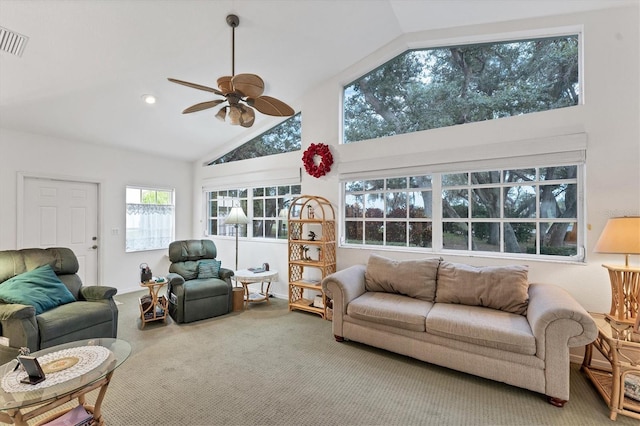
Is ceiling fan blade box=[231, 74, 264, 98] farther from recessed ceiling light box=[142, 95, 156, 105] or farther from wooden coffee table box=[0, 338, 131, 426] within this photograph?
recessed ceiling light box=[142, 95, 156, 105]

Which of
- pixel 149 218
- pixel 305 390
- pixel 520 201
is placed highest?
pixel 520 201

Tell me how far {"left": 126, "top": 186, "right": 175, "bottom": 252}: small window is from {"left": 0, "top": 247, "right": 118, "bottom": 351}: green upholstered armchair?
6.43 ft

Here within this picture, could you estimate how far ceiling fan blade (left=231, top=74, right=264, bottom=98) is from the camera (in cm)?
218

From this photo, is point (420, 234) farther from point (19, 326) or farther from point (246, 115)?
point (19, 326)

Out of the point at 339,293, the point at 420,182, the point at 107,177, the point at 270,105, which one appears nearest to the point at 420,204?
the point at 420,182

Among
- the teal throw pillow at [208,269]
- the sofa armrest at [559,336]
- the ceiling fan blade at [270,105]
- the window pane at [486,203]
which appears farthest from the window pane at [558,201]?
the teal throw pillow at [208,269]

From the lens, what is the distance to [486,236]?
3.19 meters

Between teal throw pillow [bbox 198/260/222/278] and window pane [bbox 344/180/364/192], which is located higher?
window pane [bbox 344/180/364/192]

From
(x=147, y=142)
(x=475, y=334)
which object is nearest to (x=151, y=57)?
(x=147, y=142)

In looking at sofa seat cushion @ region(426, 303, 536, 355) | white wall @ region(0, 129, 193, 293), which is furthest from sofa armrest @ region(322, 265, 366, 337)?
white wall @ region(0, 129, 193, 293)

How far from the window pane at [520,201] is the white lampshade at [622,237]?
0.72m

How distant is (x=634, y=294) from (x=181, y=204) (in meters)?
6.41

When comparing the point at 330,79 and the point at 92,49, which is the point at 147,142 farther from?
the point at 330,79

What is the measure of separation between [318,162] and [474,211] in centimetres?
212
